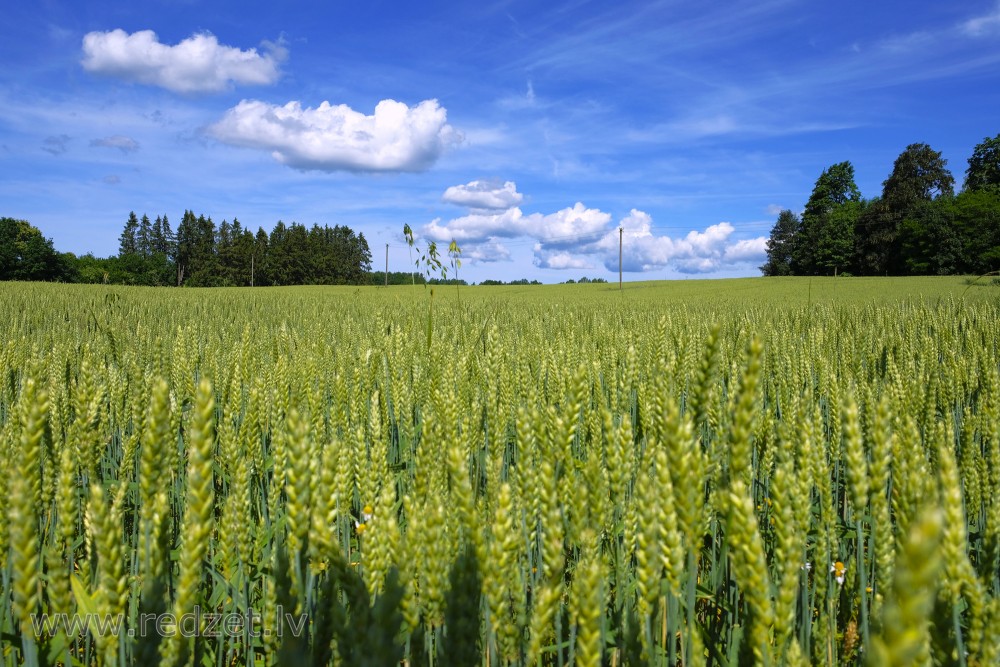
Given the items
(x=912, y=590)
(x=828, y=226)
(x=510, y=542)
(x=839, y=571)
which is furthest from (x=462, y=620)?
(x=828, y=226)

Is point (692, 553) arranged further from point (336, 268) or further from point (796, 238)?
point (336, 268)

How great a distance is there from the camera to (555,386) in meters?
2.83

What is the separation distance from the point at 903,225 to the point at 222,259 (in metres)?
73.3

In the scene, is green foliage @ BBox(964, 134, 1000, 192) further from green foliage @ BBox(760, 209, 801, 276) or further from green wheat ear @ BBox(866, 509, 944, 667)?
→ green wheat ear @ BBox(866, 509, 944, 667)

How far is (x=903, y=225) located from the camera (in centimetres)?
4634

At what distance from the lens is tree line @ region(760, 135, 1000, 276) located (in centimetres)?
4131

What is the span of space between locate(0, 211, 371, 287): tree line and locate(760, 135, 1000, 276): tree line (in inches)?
2054

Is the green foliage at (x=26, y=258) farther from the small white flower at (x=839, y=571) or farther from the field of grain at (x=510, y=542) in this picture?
the small white flower at (x=839, y=571)

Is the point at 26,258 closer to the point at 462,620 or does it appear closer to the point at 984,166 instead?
the point at 462,620

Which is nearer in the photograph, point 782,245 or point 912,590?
point 912,590

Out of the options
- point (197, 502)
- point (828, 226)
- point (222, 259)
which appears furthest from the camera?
point (222, 259)

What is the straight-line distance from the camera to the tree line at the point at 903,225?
136 ft

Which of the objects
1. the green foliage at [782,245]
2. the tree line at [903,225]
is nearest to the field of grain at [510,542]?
the tree line at [903,225]

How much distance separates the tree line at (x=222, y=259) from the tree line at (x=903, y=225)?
5217cm
